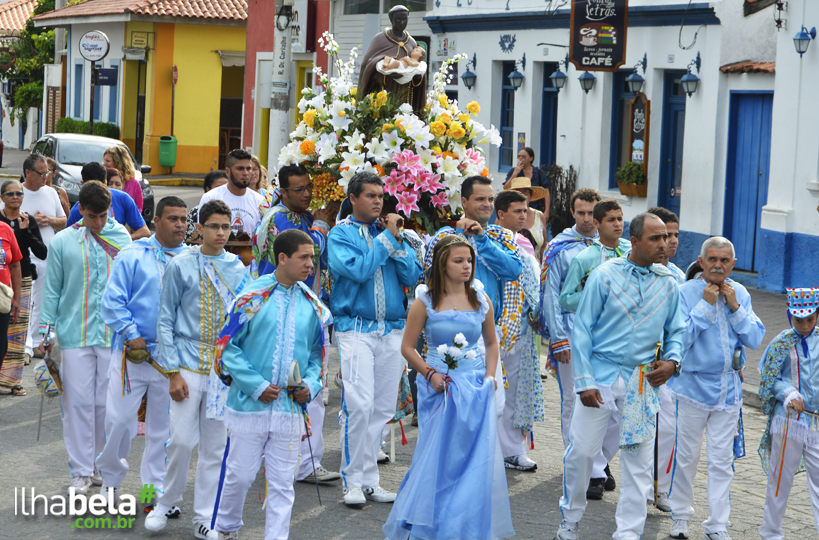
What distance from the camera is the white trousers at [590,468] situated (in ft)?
19.2

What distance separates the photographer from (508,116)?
21.6 m

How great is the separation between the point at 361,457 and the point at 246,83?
25386 mm

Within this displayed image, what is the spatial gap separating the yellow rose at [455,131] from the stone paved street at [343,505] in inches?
90.5

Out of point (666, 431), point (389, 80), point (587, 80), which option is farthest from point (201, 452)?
point (587, 80)

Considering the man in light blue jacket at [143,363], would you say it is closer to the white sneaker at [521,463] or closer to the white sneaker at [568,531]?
the white sneaker at [568,531]

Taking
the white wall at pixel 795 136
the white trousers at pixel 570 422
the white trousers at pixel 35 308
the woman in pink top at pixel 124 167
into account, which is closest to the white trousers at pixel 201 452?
the white trousers at pixel 570 422

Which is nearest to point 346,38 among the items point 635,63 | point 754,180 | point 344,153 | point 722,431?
point 635,63

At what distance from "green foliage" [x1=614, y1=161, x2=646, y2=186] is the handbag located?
11.4 meters

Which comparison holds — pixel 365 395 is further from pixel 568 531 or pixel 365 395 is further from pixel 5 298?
pixel 5 298

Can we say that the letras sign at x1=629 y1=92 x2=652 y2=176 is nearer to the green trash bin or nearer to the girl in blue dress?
the girl in blue dress

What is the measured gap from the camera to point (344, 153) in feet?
23.1

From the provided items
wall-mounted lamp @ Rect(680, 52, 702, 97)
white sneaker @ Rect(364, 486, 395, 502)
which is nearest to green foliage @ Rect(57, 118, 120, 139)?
wall-mounted lamp @ Rect(680, 52, 702, 97)

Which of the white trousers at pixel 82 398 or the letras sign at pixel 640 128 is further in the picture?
the letras sign at pixel 640 128

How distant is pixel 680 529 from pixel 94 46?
24.8 meters
